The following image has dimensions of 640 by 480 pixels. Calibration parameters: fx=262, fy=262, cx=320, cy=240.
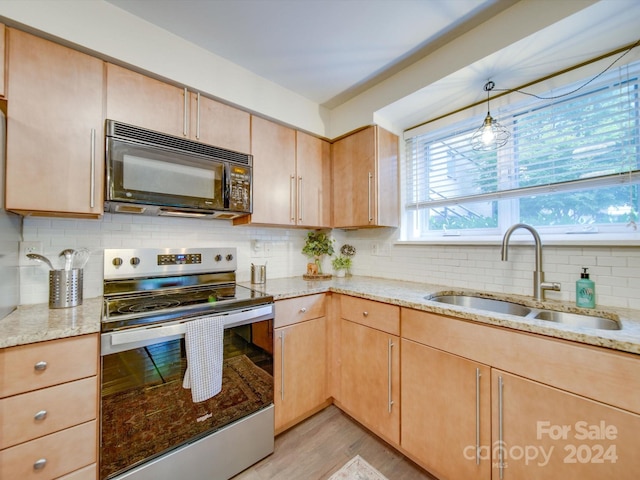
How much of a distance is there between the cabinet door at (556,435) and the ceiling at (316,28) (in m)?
1.81

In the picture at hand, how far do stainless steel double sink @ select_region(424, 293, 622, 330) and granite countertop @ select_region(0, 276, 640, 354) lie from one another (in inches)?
1.0

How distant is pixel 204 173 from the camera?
1.65 metres

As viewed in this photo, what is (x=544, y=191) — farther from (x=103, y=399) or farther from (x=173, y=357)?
(x=103, y=399)

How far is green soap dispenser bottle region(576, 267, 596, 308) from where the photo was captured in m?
1.29

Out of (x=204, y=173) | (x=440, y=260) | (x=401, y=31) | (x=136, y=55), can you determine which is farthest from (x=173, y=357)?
(x=401, y=31)

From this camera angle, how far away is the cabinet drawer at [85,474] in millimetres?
1016

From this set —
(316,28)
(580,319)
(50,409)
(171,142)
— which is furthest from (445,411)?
(316,28)

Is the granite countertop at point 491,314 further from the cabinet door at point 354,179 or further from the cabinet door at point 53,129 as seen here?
the cabinet door at point 53,129

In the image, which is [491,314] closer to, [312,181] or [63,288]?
[312,181]

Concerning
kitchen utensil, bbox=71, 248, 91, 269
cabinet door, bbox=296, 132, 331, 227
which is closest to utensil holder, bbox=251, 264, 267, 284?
cabinet door, bbox=296, 132, 331, 227

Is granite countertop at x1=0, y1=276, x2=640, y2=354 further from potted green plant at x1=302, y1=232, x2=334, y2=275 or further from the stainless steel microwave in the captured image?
potted green plant at x1=302, y1=232, x2=334, y2=275

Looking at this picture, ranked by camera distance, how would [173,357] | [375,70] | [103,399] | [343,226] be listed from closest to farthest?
[103,399] → [173,357] → [375,70] → [343,226]

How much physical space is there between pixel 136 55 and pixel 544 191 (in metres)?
2.44

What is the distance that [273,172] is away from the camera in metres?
2.02
